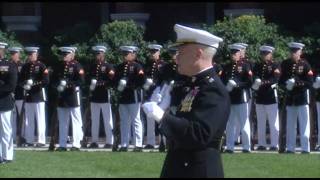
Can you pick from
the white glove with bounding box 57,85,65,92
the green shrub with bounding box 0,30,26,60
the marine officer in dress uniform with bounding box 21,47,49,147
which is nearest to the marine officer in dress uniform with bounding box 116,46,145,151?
the white glove with bounding box 57,85,65,92

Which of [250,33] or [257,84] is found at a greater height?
[250,33]

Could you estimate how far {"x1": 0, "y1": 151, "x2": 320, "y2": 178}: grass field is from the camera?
12.7 meters

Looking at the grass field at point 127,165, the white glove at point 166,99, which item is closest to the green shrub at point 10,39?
the grass field at point 127,165

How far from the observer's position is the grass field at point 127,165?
12656 mm

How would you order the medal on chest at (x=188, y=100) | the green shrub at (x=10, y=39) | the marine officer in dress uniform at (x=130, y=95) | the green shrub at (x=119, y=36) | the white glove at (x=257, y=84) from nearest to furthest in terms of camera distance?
1. the medal on chest at (x=188, y=100)
2. the white glove at (x=257, y=84)
3. the marine officer in dress uniform at (x=130, y=95)
4. the green shrub at (x=119, y=36)
5. the green shrub at (x=10, y=39)

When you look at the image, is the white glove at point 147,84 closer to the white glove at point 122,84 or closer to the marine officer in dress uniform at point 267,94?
the white glove at point 122,84

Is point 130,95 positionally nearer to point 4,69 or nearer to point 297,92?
point 297,92

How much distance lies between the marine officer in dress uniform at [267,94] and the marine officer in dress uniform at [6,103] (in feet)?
13.7

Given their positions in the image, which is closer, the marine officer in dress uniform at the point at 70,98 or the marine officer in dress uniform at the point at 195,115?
the marine officer in dress uniform at the point at 195,115

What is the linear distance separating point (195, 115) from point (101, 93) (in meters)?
10.8

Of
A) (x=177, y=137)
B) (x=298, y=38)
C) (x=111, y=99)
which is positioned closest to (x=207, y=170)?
(x=177, y=137)

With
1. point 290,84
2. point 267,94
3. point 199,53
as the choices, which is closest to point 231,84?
point 267,94

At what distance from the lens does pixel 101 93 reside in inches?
673

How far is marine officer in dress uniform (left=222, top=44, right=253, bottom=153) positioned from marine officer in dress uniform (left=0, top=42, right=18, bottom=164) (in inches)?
147
